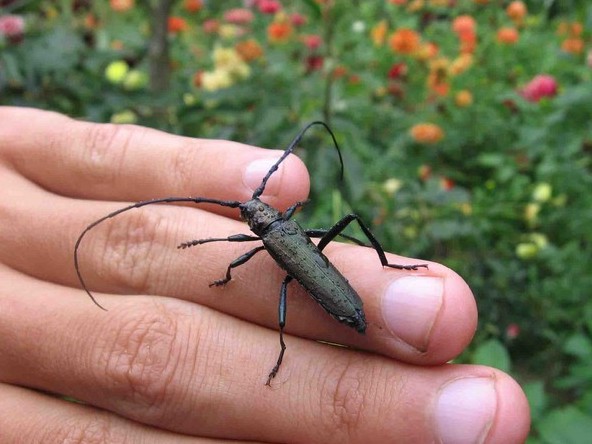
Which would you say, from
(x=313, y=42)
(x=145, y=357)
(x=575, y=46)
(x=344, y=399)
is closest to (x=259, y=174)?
(x=145, y=357)

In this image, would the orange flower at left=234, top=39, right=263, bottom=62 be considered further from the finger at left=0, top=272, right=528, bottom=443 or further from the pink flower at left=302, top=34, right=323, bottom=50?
the finger at left=0, top=272, right=528, bottom=443

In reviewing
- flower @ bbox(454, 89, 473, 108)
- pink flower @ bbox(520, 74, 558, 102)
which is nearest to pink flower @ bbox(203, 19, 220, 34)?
flower @ bbox(454, 89, 473, 108)

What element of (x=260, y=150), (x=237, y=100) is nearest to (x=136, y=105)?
(x=237, y=100)

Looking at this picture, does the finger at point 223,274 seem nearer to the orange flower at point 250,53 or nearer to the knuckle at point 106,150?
the knuckle at point 106,150

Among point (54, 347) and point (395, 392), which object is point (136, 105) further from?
point (395, 392)

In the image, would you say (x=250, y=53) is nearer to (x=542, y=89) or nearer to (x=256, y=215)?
(x=542, y=89)
